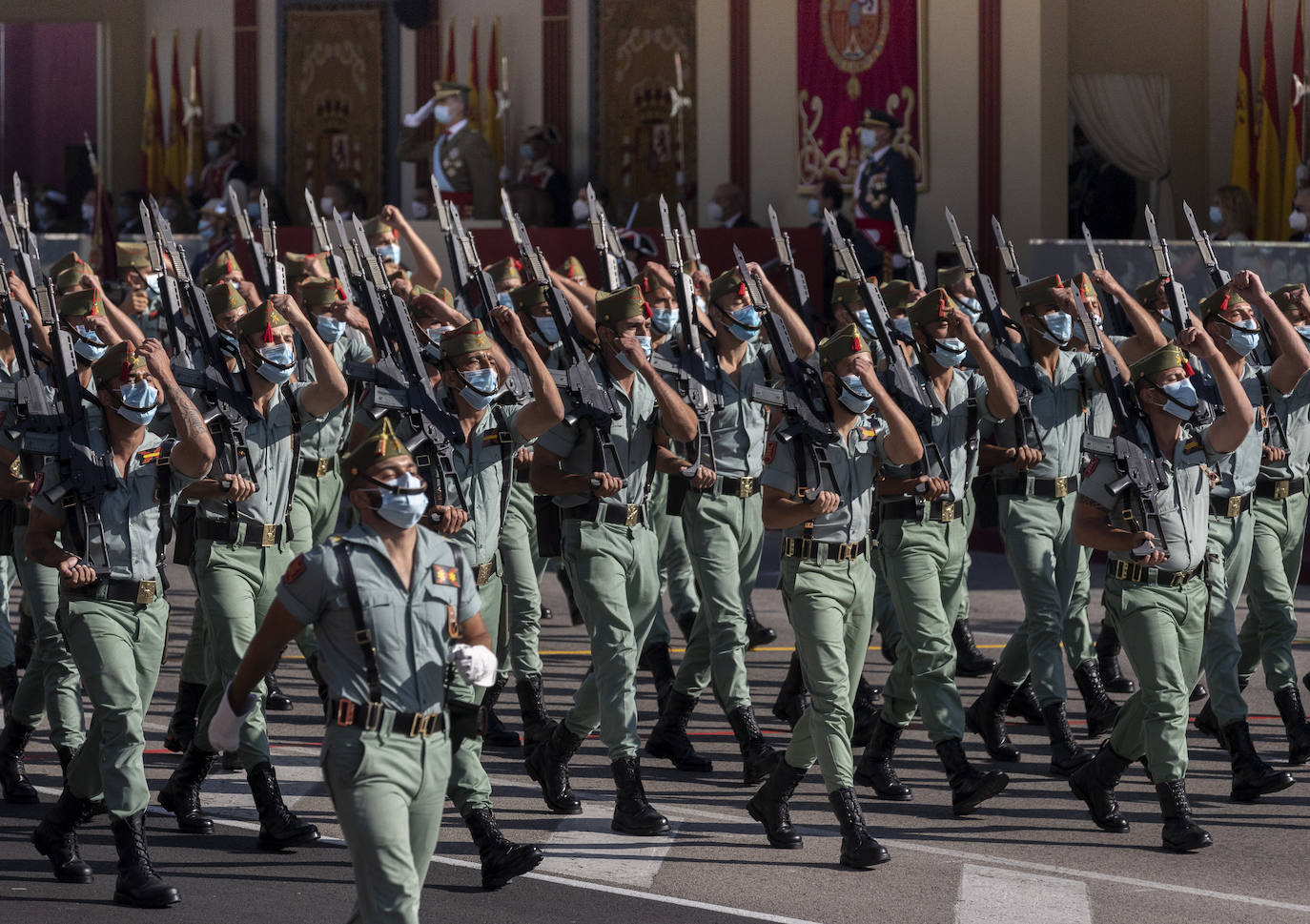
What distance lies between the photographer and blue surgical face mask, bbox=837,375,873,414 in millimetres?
8906

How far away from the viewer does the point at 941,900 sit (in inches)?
318

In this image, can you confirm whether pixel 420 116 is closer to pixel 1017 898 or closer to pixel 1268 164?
pixel 1268 164

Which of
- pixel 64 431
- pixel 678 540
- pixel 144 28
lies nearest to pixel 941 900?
pixel 64 431

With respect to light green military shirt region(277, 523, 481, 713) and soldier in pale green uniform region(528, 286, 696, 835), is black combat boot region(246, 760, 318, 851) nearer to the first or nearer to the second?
soldier in pale green uniform region(528, 286, 696, 835)

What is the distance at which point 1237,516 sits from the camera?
33.6 ft

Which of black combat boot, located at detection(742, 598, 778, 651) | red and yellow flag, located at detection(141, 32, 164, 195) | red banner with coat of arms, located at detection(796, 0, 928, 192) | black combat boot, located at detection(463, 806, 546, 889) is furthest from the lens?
red and yellow flag, located at detection(141, 32, 164, 195)

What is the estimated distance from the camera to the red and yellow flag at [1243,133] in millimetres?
21906

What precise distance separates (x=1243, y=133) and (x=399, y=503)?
56.6 ft

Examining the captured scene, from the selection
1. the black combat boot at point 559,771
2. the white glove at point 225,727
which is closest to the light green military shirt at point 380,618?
the white glove at point 225,727

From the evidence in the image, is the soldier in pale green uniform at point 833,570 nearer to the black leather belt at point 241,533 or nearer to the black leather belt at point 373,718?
the black leather belt at point 241,533

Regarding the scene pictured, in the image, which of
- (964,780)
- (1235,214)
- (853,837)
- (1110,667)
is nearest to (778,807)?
(853,837)

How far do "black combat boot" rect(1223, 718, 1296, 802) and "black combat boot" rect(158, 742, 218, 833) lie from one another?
4483mm

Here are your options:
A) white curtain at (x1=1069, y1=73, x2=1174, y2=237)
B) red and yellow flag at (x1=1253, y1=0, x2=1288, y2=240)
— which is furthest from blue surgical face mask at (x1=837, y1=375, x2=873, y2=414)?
white curtain at (x1=1069, y1=73, x2=1174, y2=237)

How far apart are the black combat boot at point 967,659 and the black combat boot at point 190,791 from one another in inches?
191
